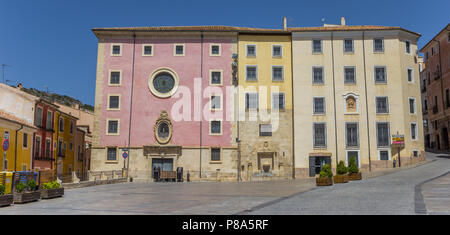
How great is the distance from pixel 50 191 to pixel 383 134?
3110cm

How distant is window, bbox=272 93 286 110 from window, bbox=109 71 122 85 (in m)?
15.4

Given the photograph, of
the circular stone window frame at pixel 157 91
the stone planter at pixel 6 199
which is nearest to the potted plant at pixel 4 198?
the stone planter at pixel 6 199

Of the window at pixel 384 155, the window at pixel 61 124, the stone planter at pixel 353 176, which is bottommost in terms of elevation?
the stone planter at pixel 353 176

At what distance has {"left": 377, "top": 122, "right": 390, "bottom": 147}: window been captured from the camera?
41375mm

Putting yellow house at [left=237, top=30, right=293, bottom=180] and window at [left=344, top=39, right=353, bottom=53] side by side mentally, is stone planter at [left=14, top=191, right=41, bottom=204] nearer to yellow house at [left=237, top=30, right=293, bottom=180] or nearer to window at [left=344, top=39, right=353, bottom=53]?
yellow house at [left=237, top=30, right=293, bottom=180]

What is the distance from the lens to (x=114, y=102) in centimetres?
4312

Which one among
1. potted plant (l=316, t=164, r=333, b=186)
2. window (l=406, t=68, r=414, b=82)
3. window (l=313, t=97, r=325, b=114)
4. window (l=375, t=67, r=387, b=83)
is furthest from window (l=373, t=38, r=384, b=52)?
potted plant (l=316, t=164, r=333, b=186)

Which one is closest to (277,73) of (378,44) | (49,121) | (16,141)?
(378,44)

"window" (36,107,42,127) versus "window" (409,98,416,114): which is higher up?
"window" (409,98,416,114)

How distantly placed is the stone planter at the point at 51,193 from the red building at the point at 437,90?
4522 centimetres

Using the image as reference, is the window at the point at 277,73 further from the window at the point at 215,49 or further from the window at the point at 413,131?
the window at the point at 413,131

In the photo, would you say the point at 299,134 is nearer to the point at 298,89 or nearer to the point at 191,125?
the point at 298,89

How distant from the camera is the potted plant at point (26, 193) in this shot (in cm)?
1917
